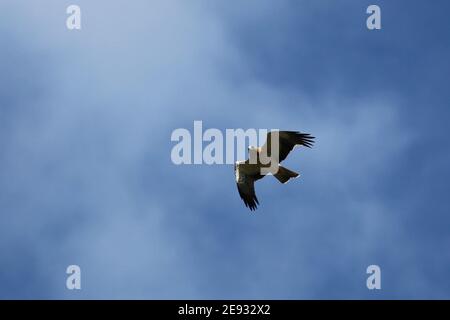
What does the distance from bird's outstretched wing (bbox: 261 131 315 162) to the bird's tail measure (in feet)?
0.91

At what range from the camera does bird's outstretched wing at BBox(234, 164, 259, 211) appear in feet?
75.3

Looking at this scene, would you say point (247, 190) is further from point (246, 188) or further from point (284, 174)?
point (284, 174)

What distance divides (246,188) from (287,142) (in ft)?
5.90

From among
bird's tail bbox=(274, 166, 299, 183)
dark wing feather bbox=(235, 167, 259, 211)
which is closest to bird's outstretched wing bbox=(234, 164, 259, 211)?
dark wing feather bbox=(235, 167, 259, 211)

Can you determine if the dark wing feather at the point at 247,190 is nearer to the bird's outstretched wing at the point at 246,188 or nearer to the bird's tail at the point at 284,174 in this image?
the bird's outstretched wing at the point at 246,188

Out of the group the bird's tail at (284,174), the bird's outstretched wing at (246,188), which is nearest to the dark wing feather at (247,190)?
the bird's outstretched wing at (246,188)

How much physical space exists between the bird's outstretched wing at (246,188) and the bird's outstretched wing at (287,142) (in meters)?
1.01

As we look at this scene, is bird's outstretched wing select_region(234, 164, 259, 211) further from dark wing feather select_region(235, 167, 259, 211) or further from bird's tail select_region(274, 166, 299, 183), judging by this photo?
bird's tail select_region(274, 166, 299, 183)

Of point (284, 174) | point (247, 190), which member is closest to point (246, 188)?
point (247, 190)
